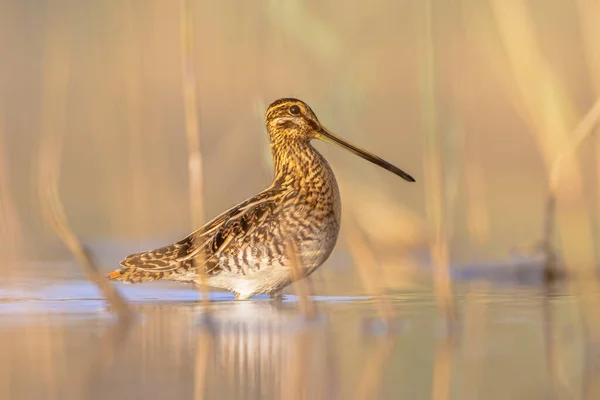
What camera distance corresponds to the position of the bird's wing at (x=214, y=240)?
8578 mm

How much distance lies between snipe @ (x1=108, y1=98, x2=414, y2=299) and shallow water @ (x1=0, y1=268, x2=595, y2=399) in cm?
22

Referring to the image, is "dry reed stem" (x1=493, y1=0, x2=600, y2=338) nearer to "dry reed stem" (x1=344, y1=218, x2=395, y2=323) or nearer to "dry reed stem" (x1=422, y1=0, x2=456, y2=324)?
"dry reed stem" (x1=422, y1=0, x2=456, y2=324)

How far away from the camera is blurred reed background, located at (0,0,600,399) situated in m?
5.91

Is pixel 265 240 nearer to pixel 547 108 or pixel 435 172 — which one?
pixel 547 108

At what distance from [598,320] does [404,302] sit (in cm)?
132

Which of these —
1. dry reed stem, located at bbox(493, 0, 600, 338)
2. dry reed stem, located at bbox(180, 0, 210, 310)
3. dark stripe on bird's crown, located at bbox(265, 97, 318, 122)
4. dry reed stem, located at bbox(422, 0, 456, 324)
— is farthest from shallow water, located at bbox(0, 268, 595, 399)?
dark stripe on bird's crown, located at bbox(265, 97, 318, 122)

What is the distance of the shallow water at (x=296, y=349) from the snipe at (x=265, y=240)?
0.22 m

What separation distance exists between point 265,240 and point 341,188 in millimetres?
1743

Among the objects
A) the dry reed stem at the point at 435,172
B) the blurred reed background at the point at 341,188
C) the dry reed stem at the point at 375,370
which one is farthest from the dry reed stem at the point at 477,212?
the dry reed stem at the point at 375,370

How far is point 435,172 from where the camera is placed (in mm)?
6574

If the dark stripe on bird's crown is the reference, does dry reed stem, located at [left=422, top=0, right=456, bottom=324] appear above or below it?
below

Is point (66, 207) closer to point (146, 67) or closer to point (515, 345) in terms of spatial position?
point (146, 67)

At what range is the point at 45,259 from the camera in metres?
10.8

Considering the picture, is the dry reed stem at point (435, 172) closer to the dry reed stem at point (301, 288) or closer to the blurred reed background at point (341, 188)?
the blurred reed background at point (341, 188)
